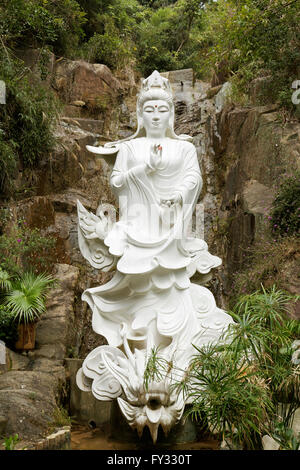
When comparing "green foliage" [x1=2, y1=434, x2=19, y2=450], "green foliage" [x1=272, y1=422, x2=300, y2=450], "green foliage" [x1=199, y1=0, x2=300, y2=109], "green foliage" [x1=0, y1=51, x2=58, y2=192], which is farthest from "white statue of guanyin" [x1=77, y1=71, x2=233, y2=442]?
"green foliage" [x1=199, y1=0, x2=300, y2=109]

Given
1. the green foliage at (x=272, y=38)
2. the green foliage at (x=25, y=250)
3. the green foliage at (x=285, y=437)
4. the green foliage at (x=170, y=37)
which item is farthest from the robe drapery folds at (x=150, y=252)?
the green foliage at (x=170, y=37)

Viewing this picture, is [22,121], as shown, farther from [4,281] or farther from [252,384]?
[252,384]

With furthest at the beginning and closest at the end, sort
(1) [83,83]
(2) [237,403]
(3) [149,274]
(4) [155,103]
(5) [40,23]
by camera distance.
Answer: (1) [83,83] → (5) [40,23] → (4) [155,103] → (3) [149,274] → (2) [237,403]

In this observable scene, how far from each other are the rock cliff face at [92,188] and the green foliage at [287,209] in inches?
16.8

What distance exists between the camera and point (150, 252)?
4746 millimetres

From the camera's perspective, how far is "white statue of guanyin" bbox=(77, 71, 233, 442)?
13.3ft

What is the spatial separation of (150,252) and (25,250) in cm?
237

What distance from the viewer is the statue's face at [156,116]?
5367mm

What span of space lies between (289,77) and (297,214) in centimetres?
288

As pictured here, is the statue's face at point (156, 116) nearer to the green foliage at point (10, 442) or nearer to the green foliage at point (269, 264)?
the green foliage at point (269, 264)

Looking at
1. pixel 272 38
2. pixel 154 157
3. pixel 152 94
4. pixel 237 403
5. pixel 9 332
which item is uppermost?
pixel 272 38

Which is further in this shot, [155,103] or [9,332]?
[9,332]

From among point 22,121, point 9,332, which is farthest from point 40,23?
point 9,332

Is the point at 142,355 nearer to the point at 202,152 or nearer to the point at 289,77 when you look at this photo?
the point at 289,77
